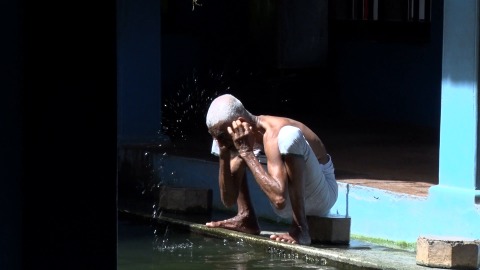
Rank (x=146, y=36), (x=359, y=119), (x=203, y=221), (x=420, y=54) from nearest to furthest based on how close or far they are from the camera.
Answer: (x=203, y=221) < (x=146, y=36) < (x=420, y=54) < (x=359, y=119)

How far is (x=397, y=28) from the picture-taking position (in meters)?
12.0

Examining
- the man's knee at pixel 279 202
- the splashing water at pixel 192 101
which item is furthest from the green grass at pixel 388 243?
the splashing water at pixel 192 101

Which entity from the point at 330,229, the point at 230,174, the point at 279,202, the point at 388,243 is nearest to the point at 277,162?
the point at 279,202

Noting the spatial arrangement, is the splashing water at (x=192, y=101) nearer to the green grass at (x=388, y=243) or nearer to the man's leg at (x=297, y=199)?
the green grass at (x=388, y=243)

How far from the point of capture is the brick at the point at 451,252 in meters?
6.43

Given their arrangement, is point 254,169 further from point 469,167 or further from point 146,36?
point 146,36

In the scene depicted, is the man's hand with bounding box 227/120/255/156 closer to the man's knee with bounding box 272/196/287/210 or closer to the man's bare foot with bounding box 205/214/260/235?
the man's knee with bounding box 272/196/287/210

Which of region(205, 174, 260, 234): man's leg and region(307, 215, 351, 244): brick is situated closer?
→ region(307, 215, 351, 244): brick

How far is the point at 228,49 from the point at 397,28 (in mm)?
2068

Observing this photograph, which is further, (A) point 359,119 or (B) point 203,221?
(A) point 359,119

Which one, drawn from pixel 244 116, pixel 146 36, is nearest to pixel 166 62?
pixel 146 36

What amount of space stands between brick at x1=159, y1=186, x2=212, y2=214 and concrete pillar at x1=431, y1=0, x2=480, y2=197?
2.29 metres

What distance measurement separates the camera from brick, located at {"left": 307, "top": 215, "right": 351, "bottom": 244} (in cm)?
727

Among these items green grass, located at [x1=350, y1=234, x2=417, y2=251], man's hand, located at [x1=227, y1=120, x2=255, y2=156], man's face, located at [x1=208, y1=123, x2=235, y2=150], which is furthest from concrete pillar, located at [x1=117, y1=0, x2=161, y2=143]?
man's hand, located at [x1=227, y1=120, x2=255, y2=156]
